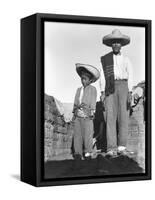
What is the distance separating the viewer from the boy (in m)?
7.66

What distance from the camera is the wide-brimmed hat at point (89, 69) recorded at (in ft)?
25.2

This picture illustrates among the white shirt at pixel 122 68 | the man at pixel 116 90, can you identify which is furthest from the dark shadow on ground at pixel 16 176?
the white shirt at pixel 122 68

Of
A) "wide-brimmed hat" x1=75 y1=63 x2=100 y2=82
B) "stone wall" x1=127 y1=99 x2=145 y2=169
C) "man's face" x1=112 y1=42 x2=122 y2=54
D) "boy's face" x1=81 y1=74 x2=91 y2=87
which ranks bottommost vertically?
"stone wall" x1=127 y1=99 x2=145 y2=169

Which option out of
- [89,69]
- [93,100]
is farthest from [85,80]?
[93,100]

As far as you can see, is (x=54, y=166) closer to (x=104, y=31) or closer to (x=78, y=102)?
(x=78, y=102)

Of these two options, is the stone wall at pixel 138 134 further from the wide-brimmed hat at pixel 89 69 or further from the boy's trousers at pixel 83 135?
the wide-brimmed hat at pixel 89 69

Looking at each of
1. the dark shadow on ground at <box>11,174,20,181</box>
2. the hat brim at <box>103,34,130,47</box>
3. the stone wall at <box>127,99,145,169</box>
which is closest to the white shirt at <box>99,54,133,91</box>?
the hat brim at <box>103,34,130,47</box>

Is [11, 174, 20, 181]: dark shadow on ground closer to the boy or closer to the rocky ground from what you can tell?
the rocky ground

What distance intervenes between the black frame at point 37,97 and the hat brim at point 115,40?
0.48 ft

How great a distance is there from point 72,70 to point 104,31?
0.56m

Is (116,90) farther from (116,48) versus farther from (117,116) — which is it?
(116,48)

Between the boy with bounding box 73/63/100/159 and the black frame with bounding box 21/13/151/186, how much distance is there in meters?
0.32

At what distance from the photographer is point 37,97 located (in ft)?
24.3

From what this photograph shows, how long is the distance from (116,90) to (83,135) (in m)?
0.60
